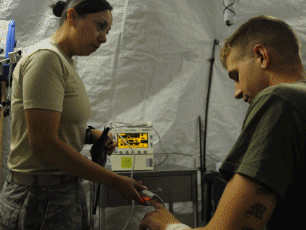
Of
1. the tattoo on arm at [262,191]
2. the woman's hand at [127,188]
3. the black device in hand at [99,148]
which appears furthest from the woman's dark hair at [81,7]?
the tattoo on arm at [262,191]

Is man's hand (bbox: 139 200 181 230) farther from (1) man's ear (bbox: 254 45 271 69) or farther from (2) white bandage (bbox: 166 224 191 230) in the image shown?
(1) man's ear (bbox: 254 45 271 69)

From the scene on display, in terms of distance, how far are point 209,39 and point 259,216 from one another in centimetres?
181

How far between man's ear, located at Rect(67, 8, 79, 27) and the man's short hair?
1.84ft

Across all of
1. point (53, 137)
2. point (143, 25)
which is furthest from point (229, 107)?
point (53, 137)

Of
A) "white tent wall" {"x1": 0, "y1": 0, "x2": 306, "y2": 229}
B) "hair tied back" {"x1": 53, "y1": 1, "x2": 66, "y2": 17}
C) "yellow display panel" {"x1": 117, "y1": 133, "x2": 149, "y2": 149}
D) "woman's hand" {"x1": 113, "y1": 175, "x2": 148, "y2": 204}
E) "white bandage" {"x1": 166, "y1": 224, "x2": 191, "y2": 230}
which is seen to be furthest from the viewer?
"white tent wall" {"x1": 0, "y1": 0, "x2": 306, "y2": 229}

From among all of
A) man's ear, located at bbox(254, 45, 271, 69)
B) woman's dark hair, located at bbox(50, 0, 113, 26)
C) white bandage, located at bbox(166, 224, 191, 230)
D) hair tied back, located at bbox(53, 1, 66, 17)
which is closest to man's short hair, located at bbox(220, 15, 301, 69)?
man's ear, located at bbox(254, 45, 271, 69)

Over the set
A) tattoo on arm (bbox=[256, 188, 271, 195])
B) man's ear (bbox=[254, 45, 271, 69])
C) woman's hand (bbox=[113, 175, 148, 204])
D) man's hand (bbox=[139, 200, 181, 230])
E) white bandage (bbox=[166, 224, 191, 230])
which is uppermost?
man's ear (bbox=[254, 45, 271, 69])

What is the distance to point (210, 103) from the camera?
6.93 ft

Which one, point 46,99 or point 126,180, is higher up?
point 46,99

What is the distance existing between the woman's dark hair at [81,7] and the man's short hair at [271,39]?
1.73ft

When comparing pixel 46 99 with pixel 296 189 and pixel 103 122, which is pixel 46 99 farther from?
pixel 103 122

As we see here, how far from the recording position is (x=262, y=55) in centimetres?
64

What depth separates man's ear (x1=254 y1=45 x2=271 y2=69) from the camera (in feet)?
2.07

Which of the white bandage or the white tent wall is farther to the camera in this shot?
the white tent wall
